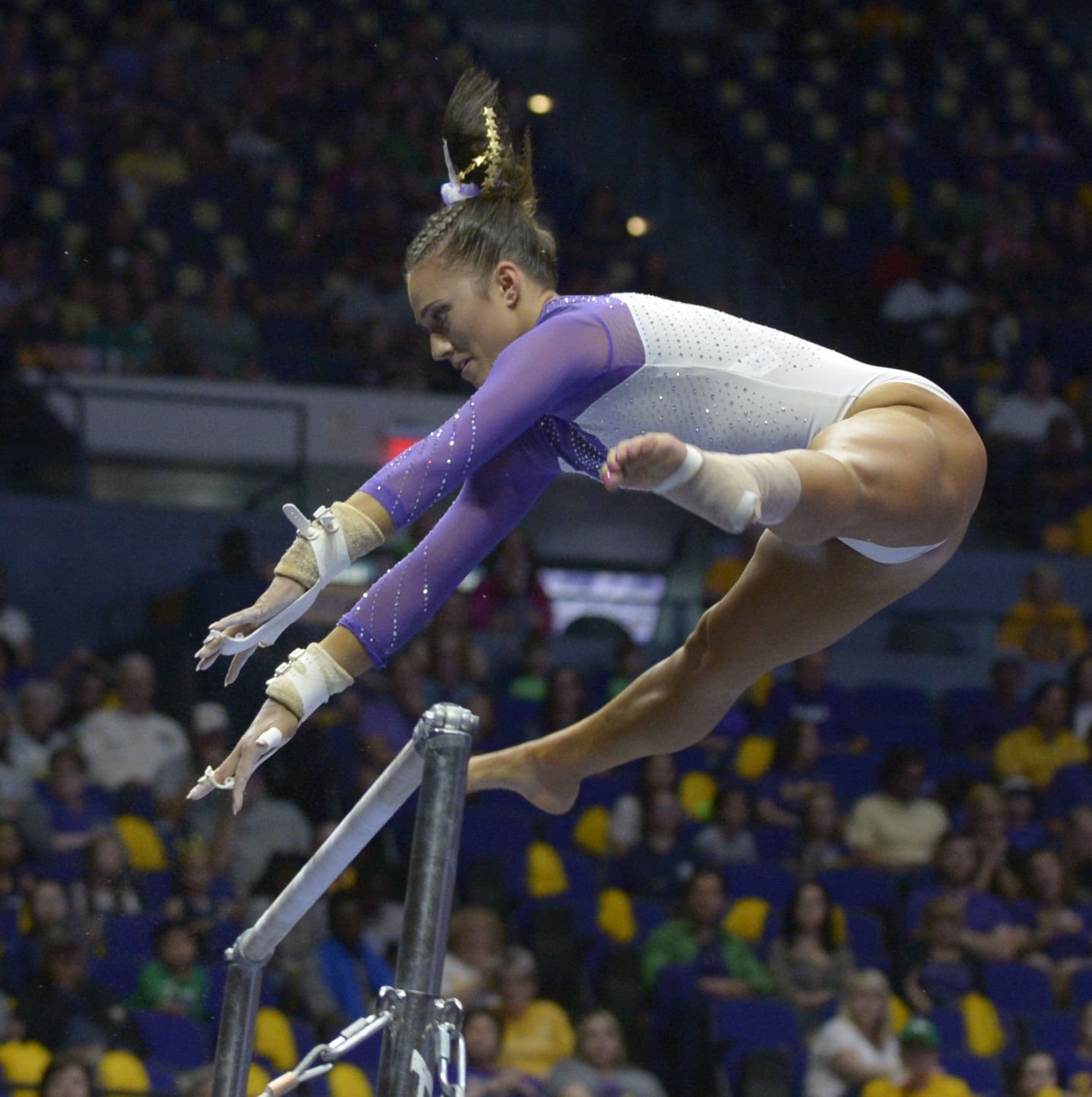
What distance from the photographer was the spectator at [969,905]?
6156 millimetres

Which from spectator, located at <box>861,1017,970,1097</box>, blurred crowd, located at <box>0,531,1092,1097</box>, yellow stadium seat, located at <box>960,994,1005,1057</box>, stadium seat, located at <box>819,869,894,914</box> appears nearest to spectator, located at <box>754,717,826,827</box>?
blurred crowd, located at <box>0,531,1092,1097</box>

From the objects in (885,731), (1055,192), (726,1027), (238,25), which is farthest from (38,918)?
(1055,192)

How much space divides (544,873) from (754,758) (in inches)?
48.4

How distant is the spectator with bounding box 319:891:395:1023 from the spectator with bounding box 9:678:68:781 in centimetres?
119

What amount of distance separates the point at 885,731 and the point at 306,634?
2706 mm

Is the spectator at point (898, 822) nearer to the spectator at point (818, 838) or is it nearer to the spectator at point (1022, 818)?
the spectator at point (818, 838)

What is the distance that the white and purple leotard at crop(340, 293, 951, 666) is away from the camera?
2441mm

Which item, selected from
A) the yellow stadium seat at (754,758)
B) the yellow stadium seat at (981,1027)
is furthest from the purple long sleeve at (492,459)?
the yellow stadium seat at (754,758)

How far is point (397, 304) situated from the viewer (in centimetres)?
771

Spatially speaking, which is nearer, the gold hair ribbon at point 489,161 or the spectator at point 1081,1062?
the gold hair ribbon at point 489,161

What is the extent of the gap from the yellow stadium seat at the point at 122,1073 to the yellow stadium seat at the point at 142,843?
2.81 ft

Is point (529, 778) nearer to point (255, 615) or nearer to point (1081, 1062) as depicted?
point (255, 615)

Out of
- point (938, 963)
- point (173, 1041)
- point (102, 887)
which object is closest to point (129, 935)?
point (102, 887)

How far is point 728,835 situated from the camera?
632 centimetres
